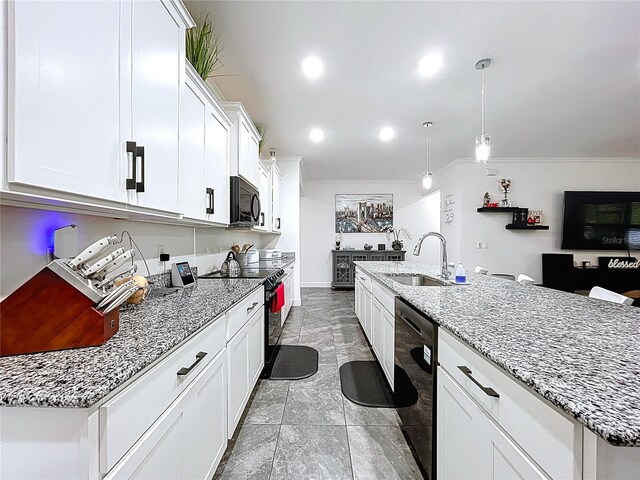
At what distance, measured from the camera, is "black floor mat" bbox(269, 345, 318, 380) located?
7.49 ft

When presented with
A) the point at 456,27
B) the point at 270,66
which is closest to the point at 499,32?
the point at 456,27

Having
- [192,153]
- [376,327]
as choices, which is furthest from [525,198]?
[192,153]

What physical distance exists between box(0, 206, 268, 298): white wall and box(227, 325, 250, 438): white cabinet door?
2.38 ft

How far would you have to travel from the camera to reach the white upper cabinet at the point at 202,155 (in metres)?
1.46

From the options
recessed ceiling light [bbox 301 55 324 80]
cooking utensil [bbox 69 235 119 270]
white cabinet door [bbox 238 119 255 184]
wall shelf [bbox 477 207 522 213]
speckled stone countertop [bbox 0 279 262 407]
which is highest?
recessed ceiling light [bbox 301 55 324 80]

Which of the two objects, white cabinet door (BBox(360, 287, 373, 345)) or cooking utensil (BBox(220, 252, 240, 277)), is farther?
white cabinet door (BBox(360, 287, 373, 345))

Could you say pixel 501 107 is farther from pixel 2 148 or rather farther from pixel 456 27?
pixel 2 148

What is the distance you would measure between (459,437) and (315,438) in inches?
37.0

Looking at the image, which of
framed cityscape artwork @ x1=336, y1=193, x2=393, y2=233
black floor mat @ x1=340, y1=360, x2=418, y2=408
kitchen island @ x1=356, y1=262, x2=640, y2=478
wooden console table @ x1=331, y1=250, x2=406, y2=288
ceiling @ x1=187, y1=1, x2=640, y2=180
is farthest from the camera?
framed cityscape artwork @ x1=336, y1=193, x2=393, y2=233

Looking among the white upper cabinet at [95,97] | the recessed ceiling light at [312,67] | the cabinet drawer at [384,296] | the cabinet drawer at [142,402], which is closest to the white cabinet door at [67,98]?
the white upper cabinet at [95,97]

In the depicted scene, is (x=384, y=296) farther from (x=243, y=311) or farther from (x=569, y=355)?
(x=569, y=355)

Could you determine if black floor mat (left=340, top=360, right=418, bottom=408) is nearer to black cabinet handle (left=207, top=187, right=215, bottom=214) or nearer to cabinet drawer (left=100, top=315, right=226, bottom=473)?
cabinet drawer (left=100, top=315, right=226, bottom=473)

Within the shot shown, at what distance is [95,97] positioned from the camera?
33.0 inches

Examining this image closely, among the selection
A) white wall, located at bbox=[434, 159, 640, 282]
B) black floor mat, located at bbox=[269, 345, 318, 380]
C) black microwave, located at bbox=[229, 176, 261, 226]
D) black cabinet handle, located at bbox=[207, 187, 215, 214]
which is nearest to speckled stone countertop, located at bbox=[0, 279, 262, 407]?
black cabinet handle, located at bbox=[207, 187, 215, 214]
